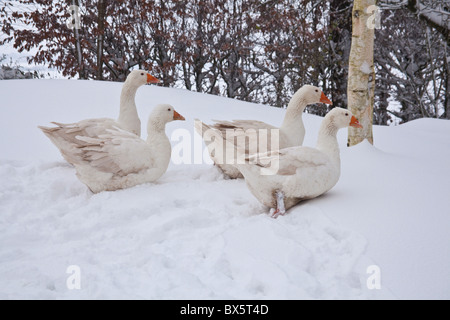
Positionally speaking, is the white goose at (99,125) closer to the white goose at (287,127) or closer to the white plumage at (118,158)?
the white plumage at (118,158)

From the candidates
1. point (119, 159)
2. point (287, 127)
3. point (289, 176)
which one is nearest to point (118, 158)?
point (119, 159)

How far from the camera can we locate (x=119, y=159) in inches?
140

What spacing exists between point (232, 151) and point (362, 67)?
2.64 metres

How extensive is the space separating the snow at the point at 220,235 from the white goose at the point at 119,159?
0.41 feet

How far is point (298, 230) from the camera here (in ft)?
8.91

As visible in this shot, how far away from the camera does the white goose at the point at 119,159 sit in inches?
139

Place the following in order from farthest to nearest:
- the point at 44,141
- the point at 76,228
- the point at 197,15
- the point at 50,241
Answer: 1. the point at 197,15
2. the point at 44,141
3. the point at 76,228
4. the point at 50,241

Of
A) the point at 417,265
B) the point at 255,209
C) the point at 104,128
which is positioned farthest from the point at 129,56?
the point at 417,265

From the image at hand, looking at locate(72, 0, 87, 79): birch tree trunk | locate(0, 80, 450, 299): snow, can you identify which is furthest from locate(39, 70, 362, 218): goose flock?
locate(72, 0, 87, 79): birch tree trunk

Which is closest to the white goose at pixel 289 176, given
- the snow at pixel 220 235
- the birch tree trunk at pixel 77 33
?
the snow at pixel 220 235

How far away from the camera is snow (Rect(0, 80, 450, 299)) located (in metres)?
2.01
